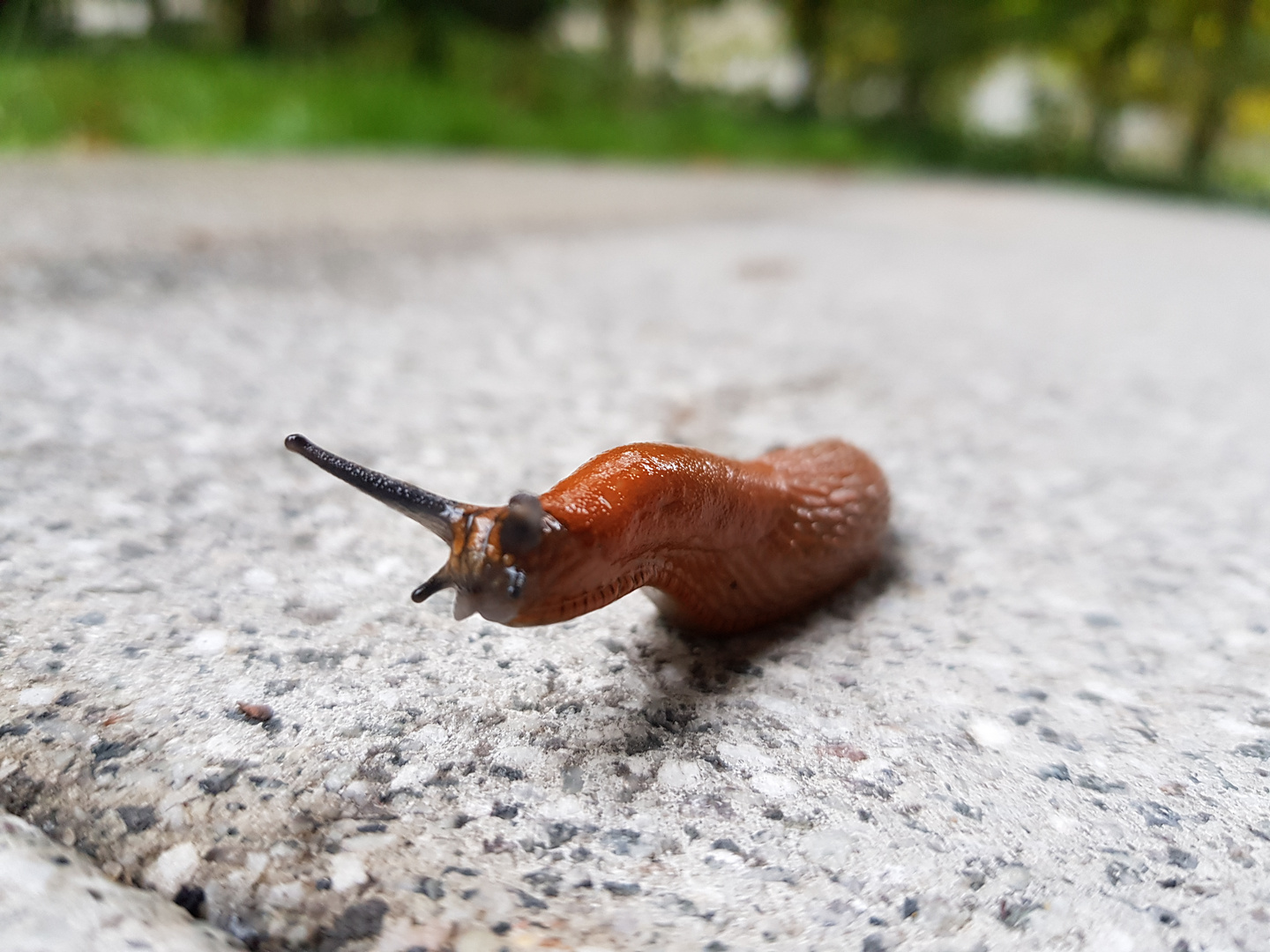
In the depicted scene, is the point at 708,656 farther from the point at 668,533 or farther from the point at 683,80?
the point at 683,80

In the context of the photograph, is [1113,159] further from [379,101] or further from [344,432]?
[344,432]

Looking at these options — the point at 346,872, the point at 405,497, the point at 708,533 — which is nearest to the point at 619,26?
the point at 708,533

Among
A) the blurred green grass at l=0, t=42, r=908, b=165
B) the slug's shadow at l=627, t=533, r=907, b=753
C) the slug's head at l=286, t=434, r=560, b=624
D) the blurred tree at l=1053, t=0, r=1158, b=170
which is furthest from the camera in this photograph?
the blurred tree at l=1053, t=0, r=1158, b=170

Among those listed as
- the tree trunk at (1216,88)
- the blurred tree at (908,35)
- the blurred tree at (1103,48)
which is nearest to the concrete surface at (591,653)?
the tree trunk at (1216,88)

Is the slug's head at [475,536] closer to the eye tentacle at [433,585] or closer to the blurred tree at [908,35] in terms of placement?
the eye tentacle at [433,585]

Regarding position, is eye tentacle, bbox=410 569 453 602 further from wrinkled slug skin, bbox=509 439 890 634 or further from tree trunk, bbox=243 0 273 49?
tree trunk, bbox=243 0 273 49

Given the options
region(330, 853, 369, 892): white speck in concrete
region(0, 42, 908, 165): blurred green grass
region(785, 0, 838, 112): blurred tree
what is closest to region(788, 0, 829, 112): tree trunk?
region(785, 0, 838, 112): blurred tree

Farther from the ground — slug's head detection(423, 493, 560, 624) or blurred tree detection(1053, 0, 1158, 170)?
blurred tree detection(1053, 0, 1158, 170)
